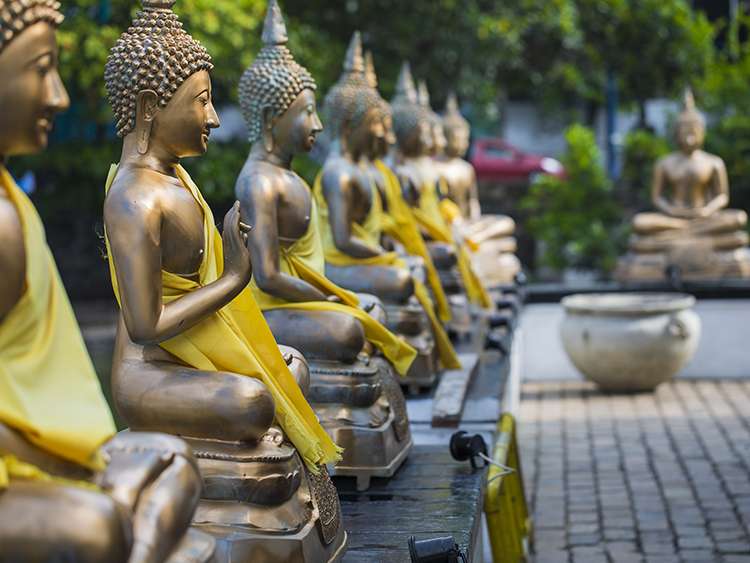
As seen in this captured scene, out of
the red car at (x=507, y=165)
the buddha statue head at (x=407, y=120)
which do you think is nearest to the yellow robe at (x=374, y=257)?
the buddha statue head at (x=407, y=120)

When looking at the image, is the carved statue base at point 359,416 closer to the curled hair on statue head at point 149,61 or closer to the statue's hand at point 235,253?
the statue's hand at point 235,253

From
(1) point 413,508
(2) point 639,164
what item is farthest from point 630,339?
(2) point 639,164

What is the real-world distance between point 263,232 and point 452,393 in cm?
165

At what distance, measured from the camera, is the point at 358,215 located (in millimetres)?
5945

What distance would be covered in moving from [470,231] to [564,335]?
1.42 metres

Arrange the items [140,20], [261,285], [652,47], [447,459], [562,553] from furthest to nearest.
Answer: [652,47] < [562,553] < [447,459] < [261,285] < [140,20]

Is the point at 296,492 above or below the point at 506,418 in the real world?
above

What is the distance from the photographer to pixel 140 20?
3191 millimetres

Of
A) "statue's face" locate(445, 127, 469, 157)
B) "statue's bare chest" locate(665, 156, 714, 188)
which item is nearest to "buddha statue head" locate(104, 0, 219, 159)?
"statue's face" locate(445, 127, 469, 157)

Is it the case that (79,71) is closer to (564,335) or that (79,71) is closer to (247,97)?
(564,335)

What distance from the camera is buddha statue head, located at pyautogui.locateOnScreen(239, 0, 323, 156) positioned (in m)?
4.44

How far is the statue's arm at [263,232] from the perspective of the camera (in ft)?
14.2

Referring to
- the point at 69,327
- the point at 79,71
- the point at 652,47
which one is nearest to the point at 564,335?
the point at 79,71

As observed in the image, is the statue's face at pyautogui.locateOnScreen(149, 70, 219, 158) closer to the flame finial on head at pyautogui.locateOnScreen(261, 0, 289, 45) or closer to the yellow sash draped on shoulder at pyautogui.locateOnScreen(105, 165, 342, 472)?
the yellow sash draped on shoulder at pyautogui.locateOnScreen(105, 165, 342, 472)
